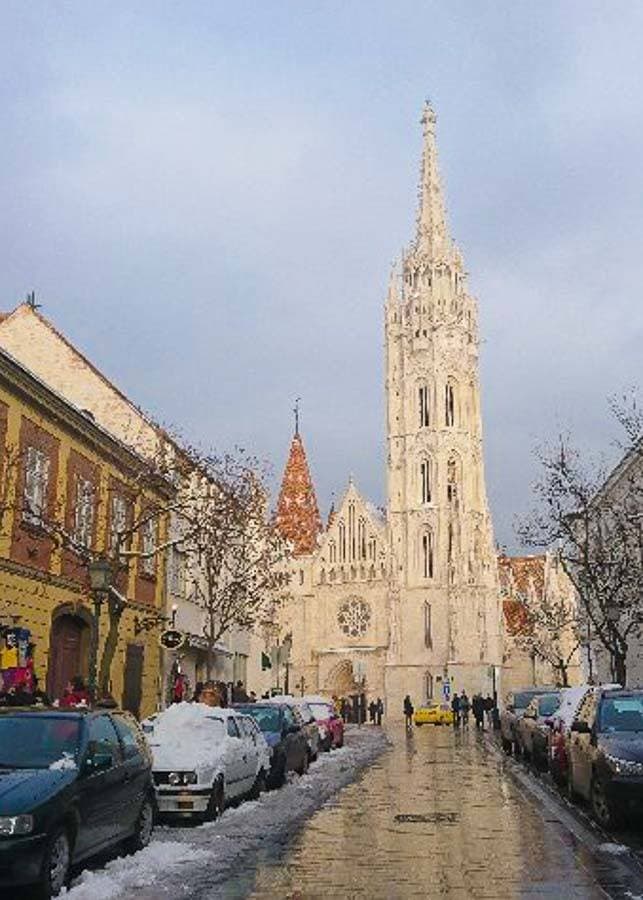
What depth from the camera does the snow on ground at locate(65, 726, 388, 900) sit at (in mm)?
8922

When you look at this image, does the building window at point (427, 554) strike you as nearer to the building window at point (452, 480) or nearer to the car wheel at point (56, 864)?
the building window at point (452, 480)

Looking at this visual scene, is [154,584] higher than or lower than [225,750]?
higher

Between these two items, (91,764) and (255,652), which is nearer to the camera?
(91,764)

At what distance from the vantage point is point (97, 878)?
916 centimetres

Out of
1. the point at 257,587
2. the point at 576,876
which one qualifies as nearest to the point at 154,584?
the point at 257,587

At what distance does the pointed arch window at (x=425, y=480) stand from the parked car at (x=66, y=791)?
76.0 m

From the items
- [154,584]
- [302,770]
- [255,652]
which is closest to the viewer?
[302,770]

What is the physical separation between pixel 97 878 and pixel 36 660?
15074 millimetres

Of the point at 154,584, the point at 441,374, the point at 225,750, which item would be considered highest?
the point at 441,374

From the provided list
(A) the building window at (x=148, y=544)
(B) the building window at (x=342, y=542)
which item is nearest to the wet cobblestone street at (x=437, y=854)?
(A) the building window at (x=148, y=544)

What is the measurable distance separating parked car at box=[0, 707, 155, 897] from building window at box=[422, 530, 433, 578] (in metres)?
74.6

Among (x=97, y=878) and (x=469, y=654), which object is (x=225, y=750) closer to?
(x=97, y=878)

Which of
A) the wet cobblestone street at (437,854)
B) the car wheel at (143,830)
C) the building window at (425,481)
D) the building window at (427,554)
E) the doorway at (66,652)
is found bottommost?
the wet cobblestone street at (437,854)

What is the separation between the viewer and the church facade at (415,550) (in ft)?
270
